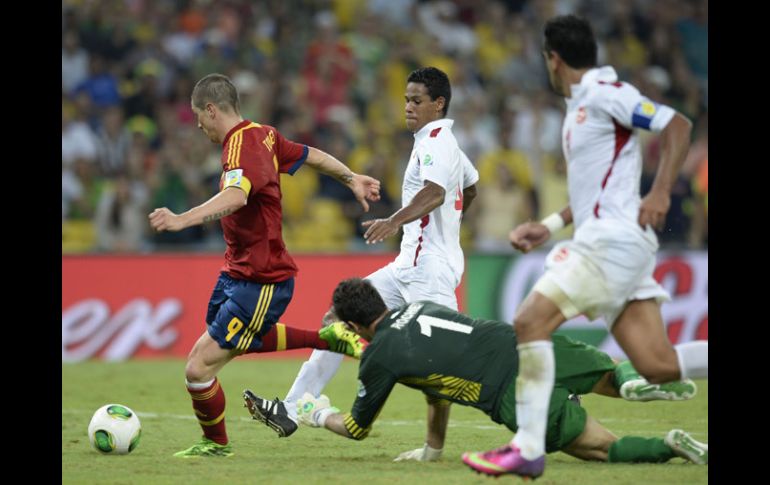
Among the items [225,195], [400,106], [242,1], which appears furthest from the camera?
[242,1]

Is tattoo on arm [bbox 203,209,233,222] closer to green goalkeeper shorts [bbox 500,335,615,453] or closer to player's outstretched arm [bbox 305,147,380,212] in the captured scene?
player's outstretched arm [bbox 305,147,380,212]

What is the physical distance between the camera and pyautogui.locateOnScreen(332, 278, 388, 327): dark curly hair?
698 cm

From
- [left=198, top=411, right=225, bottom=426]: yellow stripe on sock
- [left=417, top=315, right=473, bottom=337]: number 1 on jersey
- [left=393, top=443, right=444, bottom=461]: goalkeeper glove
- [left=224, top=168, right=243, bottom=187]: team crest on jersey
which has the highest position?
[left=224, top=168, right=243, bottom=187]: team crest on jersey

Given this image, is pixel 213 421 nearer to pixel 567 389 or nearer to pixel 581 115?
pixel 567 389

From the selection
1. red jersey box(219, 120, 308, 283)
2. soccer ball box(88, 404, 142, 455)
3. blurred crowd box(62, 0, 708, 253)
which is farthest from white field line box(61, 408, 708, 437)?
blurred crowd box(62, 0, 708, 253)

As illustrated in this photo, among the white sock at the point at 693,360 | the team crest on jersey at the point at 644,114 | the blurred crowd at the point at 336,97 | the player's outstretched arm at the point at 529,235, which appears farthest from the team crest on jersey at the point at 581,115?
the blurred crowd at the point at 336,97

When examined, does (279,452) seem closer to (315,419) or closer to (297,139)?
(315,419)

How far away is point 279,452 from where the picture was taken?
8.01 meters

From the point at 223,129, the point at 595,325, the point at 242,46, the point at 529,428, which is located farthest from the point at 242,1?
the point at 529,428

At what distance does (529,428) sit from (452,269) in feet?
7.20

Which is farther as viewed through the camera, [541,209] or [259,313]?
[541,209]

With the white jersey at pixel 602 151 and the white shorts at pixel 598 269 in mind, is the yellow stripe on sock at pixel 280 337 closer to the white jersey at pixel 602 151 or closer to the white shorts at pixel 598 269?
the white shorts at pixel 598 269

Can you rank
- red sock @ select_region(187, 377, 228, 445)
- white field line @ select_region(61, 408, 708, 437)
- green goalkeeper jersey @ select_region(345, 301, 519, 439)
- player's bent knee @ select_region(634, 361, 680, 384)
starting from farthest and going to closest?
1. white field line @ select_region(61, 408, 708, 437)
2. red sock @ select_region(187, 377, 228, 445)
3. green goalkeeper jersey @ select_region(345, 301, 519, 439)
4. player's bent knee @ select_region(634, 361, 680, 384)

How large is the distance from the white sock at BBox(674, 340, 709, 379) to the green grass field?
0.57 m
